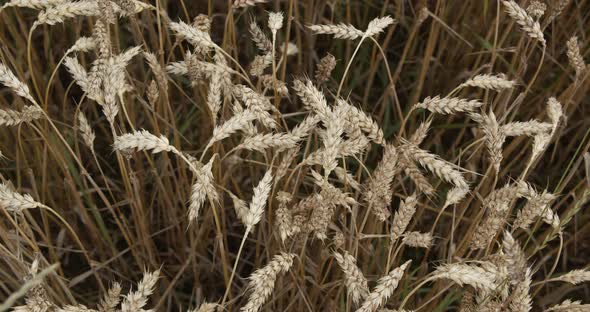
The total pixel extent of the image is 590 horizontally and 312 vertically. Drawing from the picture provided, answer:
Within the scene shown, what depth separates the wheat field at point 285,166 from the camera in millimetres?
→ 1352

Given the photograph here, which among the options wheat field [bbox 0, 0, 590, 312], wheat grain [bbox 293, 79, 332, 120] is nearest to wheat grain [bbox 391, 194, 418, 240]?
wheat field [bbox 0, 0, 590, 312]

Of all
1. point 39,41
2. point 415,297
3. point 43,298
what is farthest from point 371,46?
point 43,298

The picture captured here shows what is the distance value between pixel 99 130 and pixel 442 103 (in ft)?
4.30

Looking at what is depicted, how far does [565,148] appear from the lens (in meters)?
2.26

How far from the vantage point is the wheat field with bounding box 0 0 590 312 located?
Result: 135 cm

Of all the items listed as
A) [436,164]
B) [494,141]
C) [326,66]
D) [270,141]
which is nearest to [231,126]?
[270,141]

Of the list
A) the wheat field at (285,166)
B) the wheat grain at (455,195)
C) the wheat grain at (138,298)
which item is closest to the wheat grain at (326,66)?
the wheat field at (285,166)

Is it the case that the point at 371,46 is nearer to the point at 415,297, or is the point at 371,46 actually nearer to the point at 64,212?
the point at 415,297

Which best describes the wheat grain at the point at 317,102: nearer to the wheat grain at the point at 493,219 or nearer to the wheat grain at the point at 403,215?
the wheat grain at the point at 403,215

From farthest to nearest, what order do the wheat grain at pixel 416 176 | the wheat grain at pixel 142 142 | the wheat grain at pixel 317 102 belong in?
1. the wheat grain at pixel 416 176
2. the wheat grain at pixel 317 102
3. the wheat grain at pixel 142 142

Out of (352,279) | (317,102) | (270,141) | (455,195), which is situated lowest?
(352,279)

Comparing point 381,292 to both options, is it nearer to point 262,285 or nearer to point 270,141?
point 262,285

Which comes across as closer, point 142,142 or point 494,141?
point 142,142

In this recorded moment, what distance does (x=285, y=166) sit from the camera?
4.78ft
